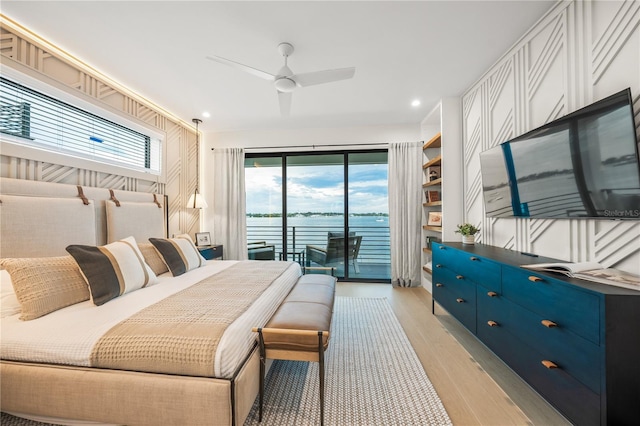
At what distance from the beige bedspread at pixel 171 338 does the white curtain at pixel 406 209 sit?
9.80ft

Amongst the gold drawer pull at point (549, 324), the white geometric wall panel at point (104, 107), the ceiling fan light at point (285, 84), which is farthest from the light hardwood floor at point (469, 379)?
the white geometric wall panel at point (104, 107)

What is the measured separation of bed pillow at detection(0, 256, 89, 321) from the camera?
1543 millimetres

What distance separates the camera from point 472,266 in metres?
2.20

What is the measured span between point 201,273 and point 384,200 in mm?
3056

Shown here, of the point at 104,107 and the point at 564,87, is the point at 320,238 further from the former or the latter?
the point at 564,87

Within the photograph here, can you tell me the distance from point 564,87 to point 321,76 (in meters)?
1.75

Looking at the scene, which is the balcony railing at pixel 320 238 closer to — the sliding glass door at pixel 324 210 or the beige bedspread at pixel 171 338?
the sliding glass door at pixel 324 210

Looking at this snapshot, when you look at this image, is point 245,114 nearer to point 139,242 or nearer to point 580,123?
point 139,242

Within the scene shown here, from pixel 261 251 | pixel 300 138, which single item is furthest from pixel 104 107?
pixel 261 251

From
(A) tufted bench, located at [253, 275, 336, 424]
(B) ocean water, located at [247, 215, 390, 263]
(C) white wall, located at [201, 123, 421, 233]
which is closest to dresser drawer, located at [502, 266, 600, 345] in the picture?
(A) tufted bench, located at [253, 275, 336, 424]

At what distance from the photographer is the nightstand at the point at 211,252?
12.5 ft

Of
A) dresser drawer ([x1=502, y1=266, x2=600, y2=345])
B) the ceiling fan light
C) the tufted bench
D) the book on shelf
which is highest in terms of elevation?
the ceiling fan light

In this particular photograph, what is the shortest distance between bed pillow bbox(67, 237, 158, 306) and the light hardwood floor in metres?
2.39

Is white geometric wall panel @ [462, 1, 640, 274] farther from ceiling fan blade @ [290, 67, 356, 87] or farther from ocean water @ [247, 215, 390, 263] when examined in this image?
ocean water @ [247, 215, 390, 263]
